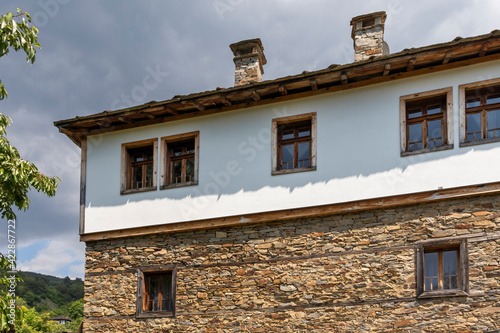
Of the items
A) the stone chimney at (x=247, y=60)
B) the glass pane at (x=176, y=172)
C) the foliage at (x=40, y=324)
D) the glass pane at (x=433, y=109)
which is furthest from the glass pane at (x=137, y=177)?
the foliage at (x=40, y=324)

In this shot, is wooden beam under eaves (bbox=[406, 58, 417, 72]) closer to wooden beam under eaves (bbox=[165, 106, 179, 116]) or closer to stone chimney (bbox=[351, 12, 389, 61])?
stone chimney (bbox=[351, 12, 389, 61])

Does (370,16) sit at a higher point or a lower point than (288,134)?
higher

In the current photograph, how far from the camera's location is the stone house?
9562mm

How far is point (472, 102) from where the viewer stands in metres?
10.0

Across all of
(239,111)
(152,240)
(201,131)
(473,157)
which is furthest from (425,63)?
(152,240)

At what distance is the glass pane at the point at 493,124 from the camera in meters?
9.73

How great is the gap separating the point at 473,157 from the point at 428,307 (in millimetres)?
2634

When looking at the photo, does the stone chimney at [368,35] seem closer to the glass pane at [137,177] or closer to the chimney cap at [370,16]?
the chimney cap at [370,16]

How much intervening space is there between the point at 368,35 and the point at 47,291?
4986 cm

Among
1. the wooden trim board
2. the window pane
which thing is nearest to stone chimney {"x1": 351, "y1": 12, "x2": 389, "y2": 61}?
the wooden trim board

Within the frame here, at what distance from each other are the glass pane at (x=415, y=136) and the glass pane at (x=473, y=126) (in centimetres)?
83

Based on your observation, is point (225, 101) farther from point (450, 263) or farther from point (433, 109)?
point (450, 263)

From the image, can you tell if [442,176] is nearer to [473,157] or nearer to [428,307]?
[473,157]

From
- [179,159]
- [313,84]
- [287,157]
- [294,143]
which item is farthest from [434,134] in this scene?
[179,159]
